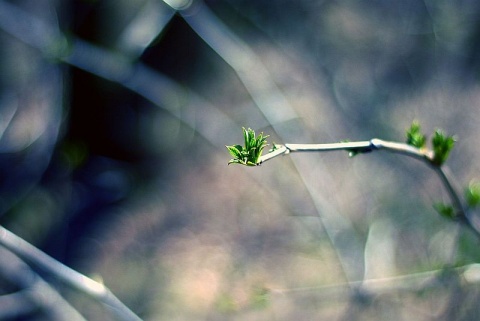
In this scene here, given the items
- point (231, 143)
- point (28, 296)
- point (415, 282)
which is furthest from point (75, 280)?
point (231, 143)

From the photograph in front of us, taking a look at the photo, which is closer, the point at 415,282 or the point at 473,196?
the point at 473,196

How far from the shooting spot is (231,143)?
8.89 feet

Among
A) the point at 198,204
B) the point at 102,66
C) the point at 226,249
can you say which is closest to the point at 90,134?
the point at 102,66

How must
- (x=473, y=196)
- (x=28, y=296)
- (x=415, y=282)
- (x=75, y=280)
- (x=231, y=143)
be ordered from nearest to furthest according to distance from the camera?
(x=473, y=196)
(x=75, y=280)
(x=415, y=282)
(x=28, y=296)
(x=231, y=143)

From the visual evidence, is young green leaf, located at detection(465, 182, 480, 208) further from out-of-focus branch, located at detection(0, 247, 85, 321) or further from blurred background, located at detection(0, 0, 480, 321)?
out-of-focus branch, located at detection(0, 247, 85, 321)

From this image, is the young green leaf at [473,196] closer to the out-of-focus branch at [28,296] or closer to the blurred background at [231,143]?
the blurred background at [231,143]

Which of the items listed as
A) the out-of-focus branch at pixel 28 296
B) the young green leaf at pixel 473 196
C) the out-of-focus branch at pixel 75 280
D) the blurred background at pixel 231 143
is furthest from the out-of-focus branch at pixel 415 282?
the out-of-focus branch at pixel 28 296

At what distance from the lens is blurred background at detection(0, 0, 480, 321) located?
243cm

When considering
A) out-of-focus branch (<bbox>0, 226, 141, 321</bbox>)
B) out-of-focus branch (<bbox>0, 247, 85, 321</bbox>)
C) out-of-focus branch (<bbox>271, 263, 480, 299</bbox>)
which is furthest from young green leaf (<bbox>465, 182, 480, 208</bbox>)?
out-of-focus branch (<bbox>0, 247, 85, 321</bbox>)

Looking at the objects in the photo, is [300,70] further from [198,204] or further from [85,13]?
[85,13]

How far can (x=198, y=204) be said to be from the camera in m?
3.03

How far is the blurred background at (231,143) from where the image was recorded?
243 centimetres

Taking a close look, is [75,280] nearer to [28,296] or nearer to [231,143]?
[28,296]

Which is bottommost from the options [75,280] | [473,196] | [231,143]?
[75,280]
